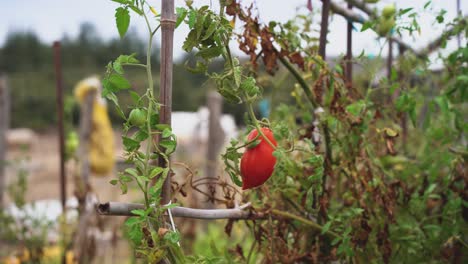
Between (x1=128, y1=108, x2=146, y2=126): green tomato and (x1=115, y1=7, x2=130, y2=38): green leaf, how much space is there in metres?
0.08

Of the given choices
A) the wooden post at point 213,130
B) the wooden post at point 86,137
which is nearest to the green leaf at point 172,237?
the wooden post at point 86,137

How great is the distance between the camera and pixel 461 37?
90cm

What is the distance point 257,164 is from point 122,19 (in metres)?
0.19

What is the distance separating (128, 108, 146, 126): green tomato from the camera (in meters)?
0.47

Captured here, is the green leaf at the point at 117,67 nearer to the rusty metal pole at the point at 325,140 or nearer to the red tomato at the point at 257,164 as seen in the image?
the red tomato at the point at 257,164

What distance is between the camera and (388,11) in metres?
0.79

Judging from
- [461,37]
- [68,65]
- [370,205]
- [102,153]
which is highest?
[68,65]

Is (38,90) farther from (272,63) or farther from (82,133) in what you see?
(272,63)

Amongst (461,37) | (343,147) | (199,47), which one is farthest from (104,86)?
(461,37)

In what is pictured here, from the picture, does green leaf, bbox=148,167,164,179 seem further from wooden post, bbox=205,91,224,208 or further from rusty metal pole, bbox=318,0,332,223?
wooden post, bbox=205,91,224,208

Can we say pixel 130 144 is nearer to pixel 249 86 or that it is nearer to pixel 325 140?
pixel 249 86

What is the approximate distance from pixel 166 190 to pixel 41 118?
2081cm

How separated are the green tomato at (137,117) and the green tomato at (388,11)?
47 centimetres

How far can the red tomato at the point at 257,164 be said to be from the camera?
0.53 meters
